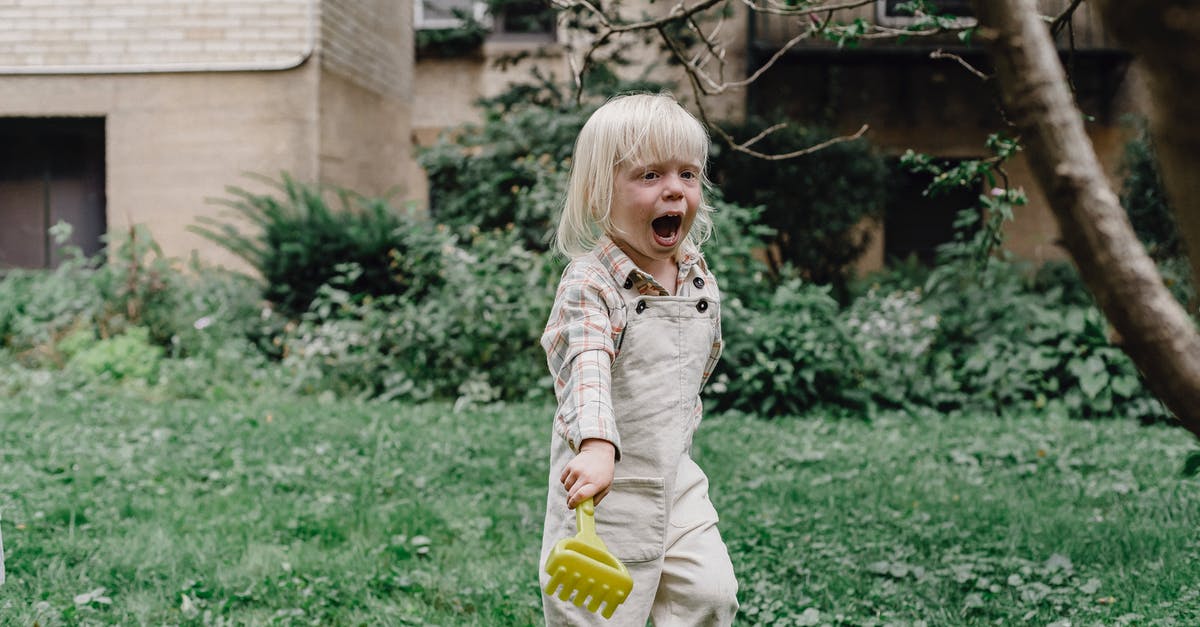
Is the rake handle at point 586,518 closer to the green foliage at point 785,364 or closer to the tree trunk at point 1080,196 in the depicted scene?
the tree trunk at point 1080,196

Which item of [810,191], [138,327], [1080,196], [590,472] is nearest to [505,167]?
[810,191]

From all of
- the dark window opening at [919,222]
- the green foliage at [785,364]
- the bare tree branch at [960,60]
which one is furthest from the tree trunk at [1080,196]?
the dark window opening at [919,222]

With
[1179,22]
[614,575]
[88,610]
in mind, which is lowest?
[88,610]

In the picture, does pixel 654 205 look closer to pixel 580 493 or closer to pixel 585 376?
pixel 585 376

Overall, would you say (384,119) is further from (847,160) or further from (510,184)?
(847,160)

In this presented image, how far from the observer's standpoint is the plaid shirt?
2248 mm

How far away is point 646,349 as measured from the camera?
2490mm

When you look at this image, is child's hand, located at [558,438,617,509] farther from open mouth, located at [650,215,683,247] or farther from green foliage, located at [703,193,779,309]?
green foliage, located at [703,193,779,309]

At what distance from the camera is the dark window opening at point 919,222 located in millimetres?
12328

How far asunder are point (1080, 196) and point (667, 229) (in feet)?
4.89

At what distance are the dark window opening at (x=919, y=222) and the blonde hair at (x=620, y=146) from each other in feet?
33.2

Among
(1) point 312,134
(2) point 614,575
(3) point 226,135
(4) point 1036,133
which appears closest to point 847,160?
(1) point 312,134

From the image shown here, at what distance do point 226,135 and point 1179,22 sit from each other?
10.2m

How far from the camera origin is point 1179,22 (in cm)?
94
